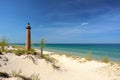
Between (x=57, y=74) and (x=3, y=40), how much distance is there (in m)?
6.27

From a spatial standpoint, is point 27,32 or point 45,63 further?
point 27,32

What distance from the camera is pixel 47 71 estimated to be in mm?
10289

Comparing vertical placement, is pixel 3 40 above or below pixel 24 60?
above

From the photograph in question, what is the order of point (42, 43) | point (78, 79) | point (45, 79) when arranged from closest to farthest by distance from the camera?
point (45, 79) → point (78, 79) → point (42, 43)

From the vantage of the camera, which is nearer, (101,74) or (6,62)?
(6,62)

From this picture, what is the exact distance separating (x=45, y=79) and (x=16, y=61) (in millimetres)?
2338

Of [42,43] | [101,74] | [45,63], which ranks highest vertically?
[42,43]

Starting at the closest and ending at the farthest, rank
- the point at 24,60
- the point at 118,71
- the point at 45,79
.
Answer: the point at 45,79, the point at 24,60, the point at 118,71

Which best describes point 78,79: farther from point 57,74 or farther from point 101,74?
point 101,74

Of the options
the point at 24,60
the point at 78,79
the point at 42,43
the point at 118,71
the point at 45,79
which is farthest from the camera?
the point at 42,43

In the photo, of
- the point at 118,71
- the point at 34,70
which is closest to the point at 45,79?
the point at 34,70

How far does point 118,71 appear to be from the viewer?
12.1 metres

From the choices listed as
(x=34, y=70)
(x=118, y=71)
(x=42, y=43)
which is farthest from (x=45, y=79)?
(x=42, y=43)

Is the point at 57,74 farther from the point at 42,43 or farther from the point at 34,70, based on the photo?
the point at 42,43
